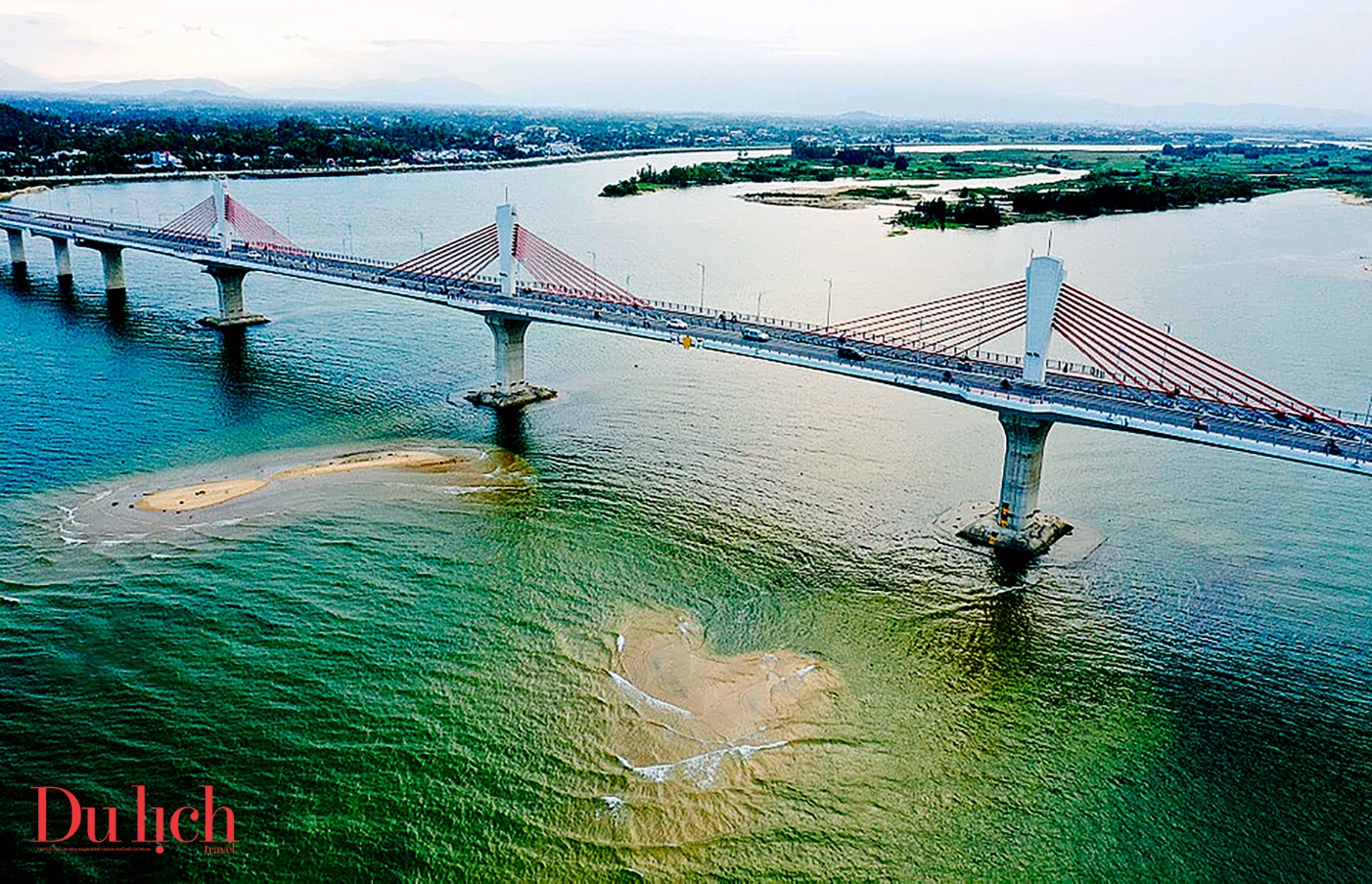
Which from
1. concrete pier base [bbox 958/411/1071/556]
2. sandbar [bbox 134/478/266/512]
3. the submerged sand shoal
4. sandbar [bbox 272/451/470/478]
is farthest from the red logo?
concrete pier base [bbox 958/411/1071/556]

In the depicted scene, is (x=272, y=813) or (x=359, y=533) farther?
(x=359, y=533)

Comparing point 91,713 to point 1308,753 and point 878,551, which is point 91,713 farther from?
point 1308,753

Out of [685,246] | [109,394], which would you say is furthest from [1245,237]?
[109,394]

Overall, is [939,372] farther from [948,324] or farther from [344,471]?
[948,324]

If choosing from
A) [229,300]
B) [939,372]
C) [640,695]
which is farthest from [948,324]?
[229,300]

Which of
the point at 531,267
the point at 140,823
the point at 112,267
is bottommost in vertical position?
the point at 140,823

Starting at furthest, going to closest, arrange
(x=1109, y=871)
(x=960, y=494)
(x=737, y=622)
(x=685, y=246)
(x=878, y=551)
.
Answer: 1. (x=685, y=246)
2. (x=960, y=494)
3. (x=878, y=551)
4. (x=737, y=622)
5. (x=1109, y=871)
